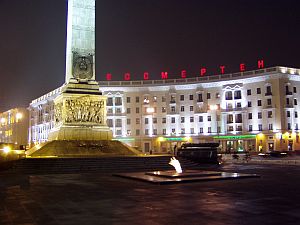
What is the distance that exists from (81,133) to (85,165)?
303 inches

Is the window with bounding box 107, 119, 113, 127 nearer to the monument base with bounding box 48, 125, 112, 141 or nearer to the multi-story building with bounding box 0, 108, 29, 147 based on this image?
the multi-story building with bounding box 0, 108, 29, 147

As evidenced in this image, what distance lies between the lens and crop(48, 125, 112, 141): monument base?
30906 millimetres

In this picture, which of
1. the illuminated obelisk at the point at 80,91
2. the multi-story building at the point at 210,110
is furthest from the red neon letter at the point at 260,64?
the illuminated obelisk at the point at 80,91

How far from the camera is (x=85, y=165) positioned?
24.1m

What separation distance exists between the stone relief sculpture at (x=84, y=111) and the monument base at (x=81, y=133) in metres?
0.63

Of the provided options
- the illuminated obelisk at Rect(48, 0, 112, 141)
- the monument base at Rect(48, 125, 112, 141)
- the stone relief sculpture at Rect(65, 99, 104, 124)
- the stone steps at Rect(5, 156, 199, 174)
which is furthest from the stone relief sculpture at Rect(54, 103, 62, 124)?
the stone steps at Rect(5, 156, 199, 174)

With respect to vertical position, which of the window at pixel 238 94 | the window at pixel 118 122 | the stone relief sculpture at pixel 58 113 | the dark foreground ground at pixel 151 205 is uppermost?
the window at pixel 238 94

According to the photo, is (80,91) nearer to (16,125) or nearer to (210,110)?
(210,110)

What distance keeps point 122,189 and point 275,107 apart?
183ft

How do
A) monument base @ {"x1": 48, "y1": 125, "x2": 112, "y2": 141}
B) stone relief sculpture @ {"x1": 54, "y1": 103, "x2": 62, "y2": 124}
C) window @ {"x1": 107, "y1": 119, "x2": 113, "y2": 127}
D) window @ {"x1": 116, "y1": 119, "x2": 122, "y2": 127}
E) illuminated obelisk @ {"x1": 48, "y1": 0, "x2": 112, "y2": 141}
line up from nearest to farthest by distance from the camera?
monument base @ {"x1": 48, "y1": 125, "x2": 112, "y2": 141}
illuminated obelisk @ {"x1": 48, "y1": 0, "x2": 112, "y2": 141}
stone relief sculpture @ {"x1": 54, "y1": 103, "x2": 62, "y2": 124}
window @ {"x1": 107, "y1": 119, "x2": 113, "y2": 127}
window @ {"x1": 116, "y1": 119, "x2": 122, "y2": 127}

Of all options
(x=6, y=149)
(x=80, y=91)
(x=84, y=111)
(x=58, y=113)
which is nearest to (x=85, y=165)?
(x=6, y=149)

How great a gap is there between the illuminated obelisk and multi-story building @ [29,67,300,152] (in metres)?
30.4

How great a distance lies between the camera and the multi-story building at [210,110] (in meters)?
64.5

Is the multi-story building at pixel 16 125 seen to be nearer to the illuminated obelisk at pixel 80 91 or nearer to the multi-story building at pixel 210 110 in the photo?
the multi-story building at pixel 210 110
